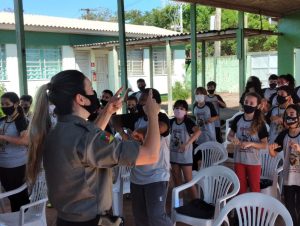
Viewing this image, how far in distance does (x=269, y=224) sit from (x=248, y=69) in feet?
59.4

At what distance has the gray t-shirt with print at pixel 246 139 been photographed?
4.19m

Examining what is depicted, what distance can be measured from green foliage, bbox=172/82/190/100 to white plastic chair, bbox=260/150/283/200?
48.5 ft

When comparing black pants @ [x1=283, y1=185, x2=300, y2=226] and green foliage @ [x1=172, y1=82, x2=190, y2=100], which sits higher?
green foliage @ [x1=172, y1=82, x2=190, y2=100]

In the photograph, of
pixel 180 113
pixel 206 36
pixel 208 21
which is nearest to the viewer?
pixel 180 113

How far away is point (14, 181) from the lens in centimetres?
427

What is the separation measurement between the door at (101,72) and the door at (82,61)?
26.7 inches

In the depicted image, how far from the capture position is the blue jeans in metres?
3.36

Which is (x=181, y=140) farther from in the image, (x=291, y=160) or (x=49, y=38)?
(x=49, y=38)

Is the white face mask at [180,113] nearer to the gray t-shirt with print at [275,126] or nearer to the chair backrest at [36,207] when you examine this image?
the gray t-shirt with print at [275,126]

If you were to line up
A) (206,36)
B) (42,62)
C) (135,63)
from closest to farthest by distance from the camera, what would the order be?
(206,36) < (42,62) < (135,63)

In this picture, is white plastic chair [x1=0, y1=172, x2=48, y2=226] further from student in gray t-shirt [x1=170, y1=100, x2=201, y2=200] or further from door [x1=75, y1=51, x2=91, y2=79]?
door [x1=75, y1=51, x2=91, y2=79]

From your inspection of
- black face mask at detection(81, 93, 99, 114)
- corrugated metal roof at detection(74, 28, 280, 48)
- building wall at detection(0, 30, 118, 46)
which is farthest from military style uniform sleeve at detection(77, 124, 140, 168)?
building wall at detection(0, 30, 118, 46)

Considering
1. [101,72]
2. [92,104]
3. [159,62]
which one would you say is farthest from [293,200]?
[159,62]

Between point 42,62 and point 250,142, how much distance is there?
13211mm
